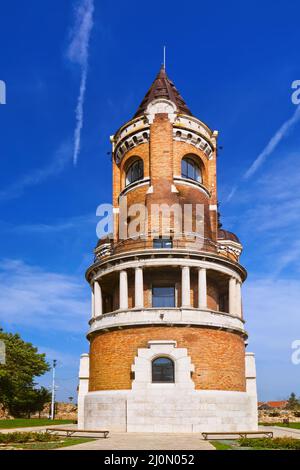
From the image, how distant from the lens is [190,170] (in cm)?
3794

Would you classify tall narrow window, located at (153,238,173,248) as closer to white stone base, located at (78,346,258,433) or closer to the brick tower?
the brick tower

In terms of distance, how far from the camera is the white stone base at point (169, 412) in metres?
27.9

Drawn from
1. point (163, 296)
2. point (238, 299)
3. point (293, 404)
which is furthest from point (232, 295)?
point (293, 404)

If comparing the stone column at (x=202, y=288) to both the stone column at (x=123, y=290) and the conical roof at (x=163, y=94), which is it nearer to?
the stone column at (x=123, y=290)

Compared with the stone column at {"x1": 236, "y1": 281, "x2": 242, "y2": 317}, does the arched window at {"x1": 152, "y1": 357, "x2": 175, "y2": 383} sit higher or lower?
lower

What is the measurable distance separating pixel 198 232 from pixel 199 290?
518 cm

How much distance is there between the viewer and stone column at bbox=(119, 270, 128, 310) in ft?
103

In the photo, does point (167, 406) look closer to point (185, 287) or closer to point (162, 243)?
point (185, 287)

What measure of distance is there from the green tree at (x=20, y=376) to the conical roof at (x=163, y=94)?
97.7ft

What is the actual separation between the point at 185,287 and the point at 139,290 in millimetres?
2750

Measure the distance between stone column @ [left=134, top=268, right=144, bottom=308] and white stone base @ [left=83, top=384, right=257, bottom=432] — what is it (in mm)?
4971

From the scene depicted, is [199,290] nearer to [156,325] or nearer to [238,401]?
[156,325]

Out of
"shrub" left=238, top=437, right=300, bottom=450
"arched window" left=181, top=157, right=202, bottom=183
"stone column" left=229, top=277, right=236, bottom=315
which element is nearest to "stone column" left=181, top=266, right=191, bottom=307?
"stone column" left=229, top=277, right=236, bottom=315

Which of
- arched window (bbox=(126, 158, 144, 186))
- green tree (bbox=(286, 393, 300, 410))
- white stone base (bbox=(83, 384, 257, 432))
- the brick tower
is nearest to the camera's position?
white stone base (bbox=(83, 384, 257, 432))
